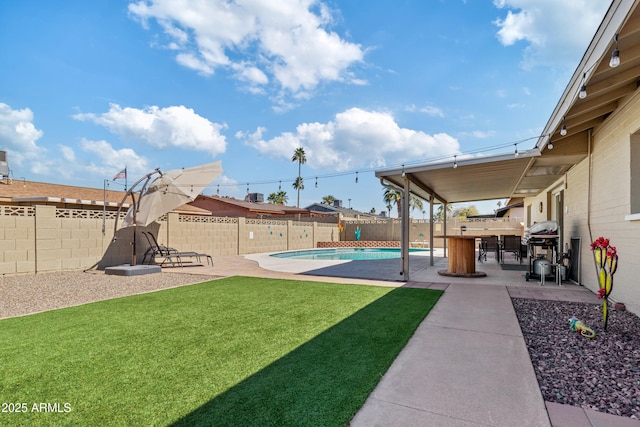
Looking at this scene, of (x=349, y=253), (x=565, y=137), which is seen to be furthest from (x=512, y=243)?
(x=349, y=253)

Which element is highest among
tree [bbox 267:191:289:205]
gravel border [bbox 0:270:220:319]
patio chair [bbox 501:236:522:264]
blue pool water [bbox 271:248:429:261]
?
tree [bbox 267:191:289:205]

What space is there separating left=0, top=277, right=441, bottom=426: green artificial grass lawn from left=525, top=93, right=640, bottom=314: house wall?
2773 millimetres

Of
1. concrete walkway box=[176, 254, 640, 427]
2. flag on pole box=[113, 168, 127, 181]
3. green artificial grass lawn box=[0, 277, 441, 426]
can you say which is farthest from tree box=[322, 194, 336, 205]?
concrete walkway box=[176, 254, 640, 427]

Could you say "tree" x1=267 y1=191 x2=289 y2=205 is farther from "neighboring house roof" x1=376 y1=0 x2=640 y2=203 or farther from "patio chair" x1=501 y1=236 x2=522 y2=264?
"patio chair" x1=501 y1=236 x2=522 y2=264

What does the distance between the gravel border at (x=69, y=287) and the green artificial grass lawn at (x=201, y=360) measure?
764 millimetres

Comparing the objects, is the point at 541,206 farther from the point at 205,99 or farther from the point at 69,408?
the point at 205,99

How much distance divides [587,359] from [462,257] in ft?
18.2

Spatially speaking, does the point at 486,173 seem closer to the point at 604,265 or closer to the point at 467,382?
the point at 604,265

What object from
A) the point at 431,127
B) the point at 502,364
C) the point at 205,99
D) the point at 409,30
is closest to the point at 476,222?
the point at 431,127

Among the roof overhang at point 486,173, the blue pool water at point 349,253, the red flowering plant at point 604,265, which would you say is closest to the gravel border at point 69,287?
the roof overhang at point 486,173

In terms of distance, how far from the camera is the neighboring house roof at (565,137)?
3.31 metres

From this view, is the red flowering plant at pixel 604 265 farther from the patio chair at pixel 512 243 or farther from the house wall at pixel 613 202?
the patio chair at pixel 512 243

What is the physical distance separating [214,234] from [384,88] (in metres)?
9.80

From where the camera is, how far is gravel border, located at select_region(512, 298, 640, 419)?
2.33 metres
